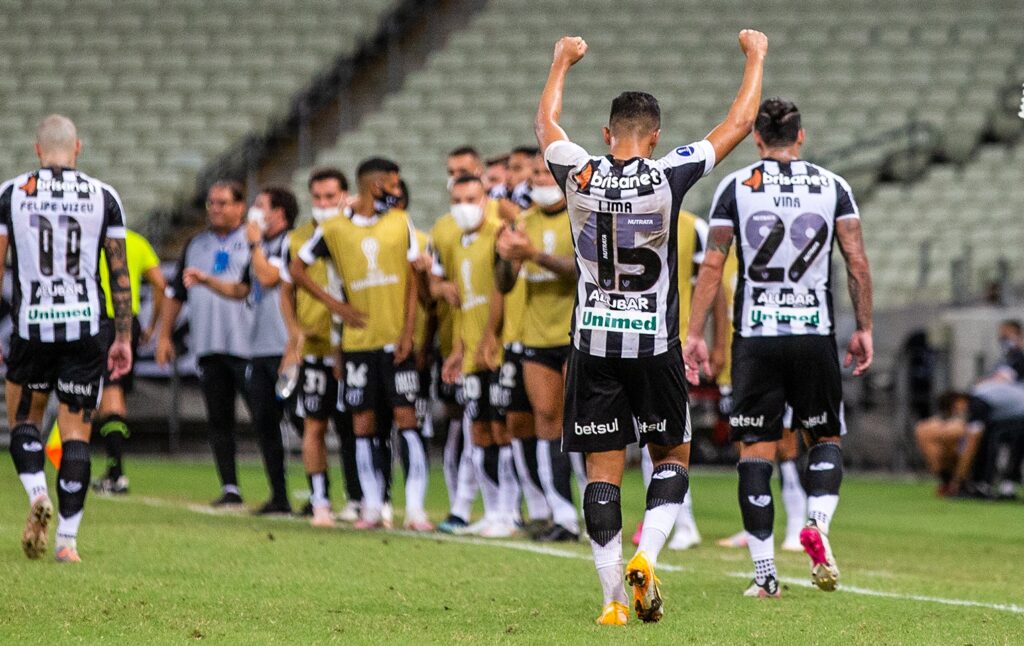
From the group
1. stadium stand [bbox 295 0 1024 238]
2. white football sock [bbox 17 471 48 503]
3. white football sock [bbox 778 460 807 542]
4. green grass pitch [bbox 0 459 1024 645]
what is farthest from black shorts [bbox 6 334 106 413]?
stadium stand [bbox 295 0 1024 238]

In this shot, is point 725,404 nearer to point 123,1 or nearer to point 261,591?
point 261,591

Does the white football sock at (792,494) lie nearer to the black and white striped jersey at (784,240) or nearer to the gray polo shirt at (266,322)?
the black and white striped jersey at (784,240)

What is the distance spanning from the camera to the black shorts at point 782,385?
7.04m

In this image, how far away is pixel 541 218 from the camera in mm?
9398

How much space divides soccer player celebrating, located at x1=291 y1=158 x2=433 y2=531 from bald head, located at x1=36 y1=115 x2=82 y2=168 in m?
2.32

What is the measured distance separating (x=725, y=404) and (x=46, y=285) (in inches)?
393

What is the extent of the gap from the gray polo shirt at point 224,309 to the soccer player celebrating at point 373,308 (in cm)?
153

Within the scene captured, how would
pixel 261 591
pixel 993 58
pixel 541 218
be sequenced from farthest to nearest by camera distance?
pixel 993 58 → pixel 541 218 → pixel 261 591

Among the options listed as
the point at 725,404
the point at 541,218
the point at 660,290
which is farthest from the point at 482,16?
the point at 660,290

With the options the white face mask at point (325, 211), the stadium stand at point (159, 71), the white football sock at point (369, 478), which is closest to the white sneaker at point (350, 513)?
the white football sock at point (369, 478)

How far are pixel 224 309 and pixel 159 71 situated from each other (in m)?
14.0

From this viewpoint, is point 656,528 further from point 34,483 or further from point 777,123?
point 34,483

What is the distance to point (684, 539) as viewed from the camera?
966 cm

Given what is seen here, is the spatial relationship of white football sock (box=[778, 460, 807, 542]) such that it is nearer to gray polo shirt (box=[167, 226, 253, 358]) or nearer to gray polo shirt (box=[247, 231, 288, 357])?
gray polo shirt (box=[247, 231, 288, 357])
